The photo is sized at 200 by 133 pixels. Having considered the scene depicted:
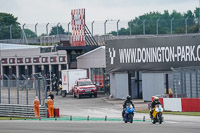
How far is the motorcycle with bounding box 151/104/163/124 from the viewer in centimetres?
2678

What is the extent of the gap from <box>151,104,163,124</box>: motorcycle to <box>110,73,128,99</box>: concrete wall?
20.9 metres

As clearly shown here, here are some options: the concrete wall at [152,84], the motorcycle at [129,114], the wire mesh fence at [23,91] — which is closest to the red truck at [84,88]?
the concrete wall at [152,84]

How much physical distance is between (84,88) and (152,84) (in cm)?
966

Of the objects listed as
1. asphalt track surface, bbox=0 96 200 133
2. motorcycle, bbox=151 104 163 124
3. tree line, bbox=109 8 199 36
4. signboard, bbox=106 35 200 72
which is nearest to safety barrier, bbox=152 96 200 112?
asphalt track surface, bbox=0 96 200 133

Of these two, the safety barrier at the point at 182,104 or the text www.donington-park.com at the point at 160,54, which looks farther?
the text www.donington-park.com at the point at 160,54

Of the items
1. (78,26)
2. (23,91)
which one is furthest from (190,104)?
(78,26)

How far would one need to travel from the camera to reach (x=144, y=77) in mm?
45219

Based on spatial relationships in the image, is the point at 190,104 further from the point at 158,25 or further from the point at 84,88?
the point at 158,25

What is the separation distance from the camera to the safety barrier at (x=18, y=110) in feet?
118

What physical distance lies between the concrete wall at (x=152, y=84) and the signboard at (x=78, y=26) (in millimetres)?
15295

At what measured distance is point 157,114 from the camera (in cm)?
2700

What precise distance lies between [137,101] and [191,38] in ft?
24.0

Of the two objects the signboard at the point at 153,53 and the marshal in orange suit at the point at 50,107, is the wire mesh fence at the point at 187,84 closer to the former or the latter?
the signboard at the point at 153,53

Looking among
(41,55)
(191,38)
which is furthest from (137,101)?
(41,55)
